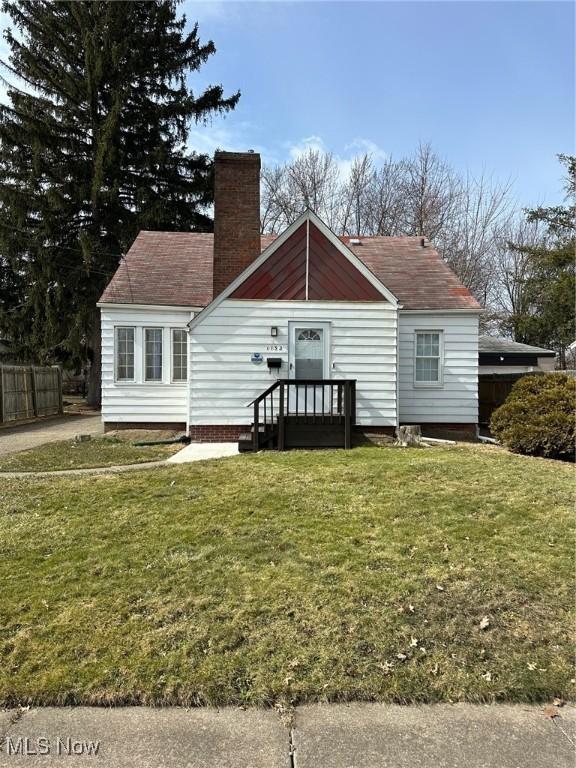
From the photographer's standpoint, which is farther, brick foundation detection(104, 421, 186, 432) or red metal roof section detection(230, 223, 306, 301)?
brick foundation detection(104, 421, 186, 432)

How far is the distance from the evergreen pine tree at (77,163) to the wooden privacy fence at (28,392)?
1836mm

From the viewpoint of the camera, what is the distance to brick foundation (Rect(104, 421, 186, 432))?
1225 centimetres

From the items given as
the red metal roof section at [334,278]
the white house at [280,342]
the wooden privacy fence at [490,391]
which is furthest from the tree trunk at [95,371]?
the wooden privacy fence at [490,391]

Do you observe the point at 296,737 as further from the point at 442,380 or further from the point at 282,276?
the point at 442,380

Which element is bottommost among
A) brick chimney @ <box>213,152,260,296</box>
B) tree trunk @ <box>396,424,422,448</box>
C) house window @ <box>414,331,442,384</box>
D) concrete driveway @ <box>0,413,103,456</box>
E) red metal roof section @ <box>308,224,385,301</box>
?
concrete driveway @ <box>0,413,103,456</box>

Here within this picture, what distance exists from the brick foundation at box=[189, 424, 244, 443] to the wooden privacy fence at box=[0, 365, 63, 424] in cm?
840

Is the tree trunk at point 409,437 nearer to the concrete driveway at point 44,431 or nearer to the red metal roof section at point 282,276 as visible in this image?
the red metal roof section at point 282,276

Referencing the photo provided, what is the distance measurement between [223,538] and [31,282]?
2050 centimetres

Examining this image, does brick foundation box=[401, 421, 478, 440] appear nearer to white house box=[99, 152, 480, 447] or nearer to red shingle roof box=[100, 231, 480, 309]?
white house box=[99, 152, 480, 447]

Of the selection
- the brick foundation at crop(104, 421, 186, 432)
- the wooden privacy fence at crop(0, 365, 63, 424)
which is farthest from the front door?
the wooden privacy fence at crop(0, 365, 63, 424)

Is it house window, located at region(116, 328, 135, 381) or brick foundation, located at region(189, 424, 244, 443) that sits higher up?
house window, located at region(116, 328, 135, 381)

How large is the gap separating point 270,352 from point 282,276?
5.51 feet

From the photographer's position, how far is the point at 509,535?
184 inches

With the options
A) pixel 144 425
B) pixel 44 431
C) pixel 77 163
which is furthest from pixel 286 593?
pixel 77 163
